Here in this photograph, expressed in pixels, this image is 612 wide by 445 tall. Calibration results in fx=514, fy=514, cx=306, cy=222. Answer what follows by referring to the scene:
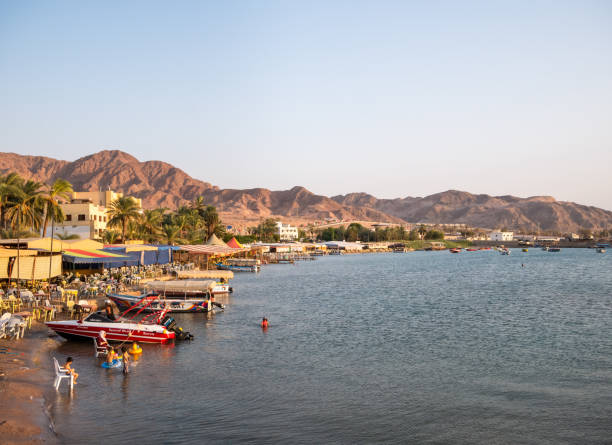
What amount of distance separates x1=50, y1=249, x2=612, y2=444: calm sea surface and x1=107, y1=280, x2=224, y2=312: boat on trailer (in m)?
1.33

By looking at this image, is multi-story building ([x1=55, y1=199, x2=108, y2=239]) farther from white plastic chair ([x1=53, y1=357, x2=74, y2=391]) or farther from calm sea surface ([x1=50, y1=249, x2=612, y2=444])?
white plastic chair ([x1=53, y1=357, x2=74, y2=391])

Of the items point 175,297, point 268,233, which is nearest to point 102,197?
point 175,297

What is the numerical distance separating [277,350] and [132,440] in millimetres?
13053

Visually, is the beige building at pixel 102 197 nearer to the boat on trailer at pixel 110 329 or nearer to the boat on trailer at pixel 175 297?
the boat on trailer at pixel 175 297

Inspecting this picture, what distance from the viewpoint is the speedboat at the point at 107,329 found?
2597 centimetres

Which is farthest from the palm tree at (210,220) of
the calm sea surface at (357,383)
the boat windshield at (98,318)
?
the boat windshield at (98,318)

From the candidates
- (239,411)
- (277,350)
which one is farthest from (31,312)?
(239,411)

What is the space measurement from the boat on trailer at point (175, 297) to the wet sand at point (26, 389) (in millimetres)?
9430

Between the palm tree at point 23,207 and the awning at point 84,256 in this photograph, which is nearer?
the awning at point 84,256

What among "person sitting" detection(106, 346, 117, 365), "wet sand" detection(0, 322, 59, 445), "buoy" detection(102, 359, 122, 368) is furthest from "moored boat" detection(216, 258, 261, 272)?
"buoy" detection(102, 359, 122, 368)

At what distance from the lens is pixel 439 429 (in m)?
17.0

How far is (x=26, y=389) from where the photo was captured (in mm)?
18250

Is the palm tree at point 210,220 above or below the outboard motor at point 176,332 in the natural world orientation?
above

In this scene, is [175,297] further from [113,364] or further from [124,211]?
[124,211]
